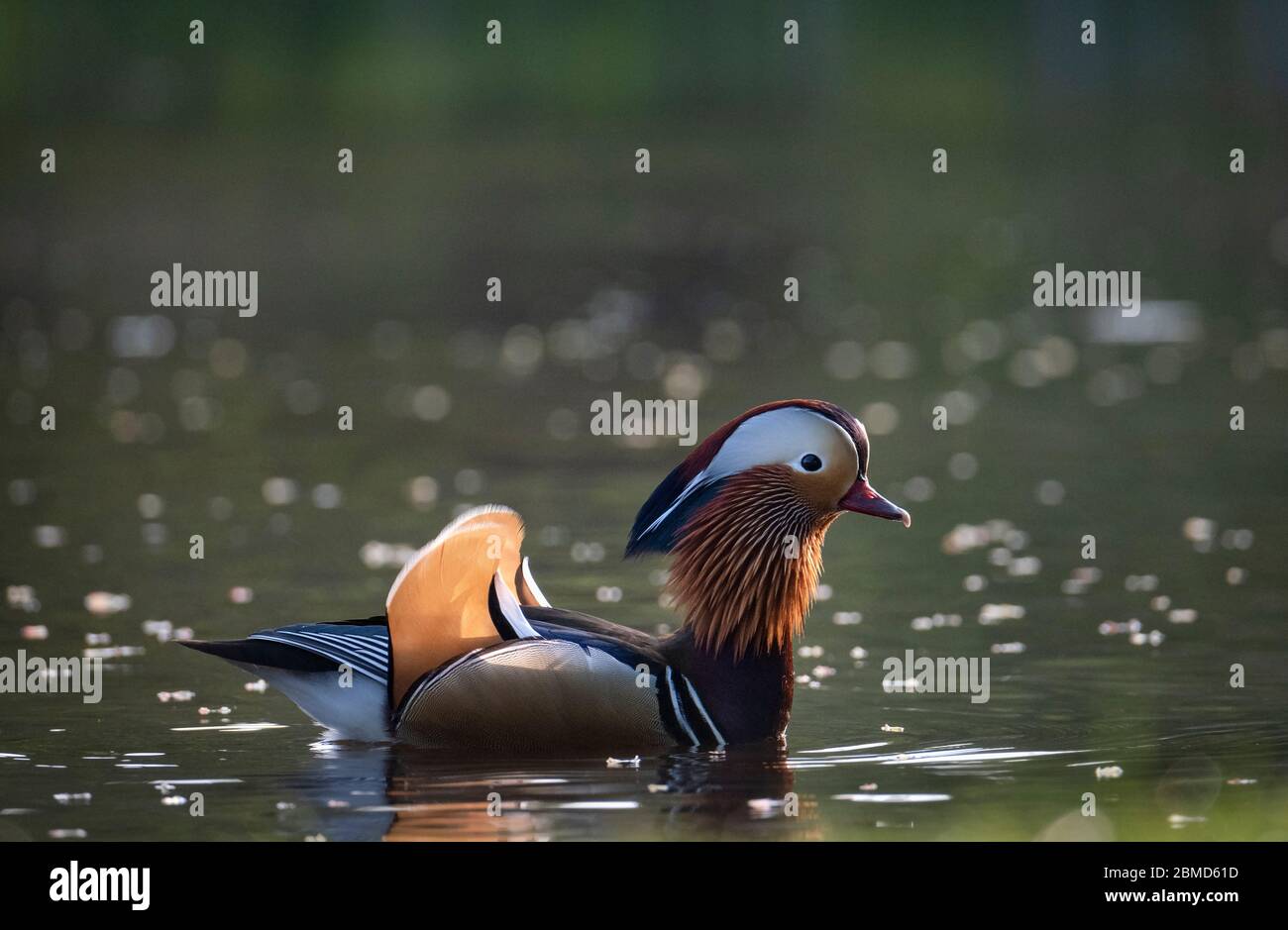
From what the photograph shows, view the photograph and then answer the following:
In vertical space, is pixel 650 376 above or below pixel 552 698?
above

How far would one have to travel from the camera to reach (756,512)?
9.91m

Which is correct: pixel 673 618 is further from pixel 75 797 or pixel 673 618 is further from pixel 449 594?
pixel 75 797

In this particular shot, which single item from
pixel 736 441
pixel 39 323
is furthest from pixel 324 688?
pixel 39 323

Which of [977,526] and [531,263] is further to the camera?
[531,263]

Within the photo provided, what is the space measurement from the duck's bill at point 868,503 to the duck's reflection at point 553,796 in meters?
1.15

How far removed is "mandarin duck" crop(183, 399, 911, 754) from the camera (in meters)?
9.43

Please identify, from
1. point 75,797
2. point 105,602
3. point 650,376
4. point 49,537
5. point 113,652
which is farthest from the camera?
point 650,376

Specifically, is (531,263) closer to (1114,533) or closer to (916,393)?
(916,393)

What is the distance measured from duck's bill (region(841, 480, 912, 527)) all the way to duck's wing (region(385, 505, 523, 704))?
1523 mm

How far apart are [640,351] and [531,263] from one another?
4937 millimetres

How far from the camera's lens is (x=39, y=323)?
23.9 meters

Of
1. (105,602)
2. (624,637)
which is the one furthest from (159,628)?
(624,637)

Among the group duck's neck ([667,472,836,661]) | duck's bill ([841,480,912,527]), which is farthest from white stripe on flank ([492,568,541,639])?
duck's bill ([841,480,912,527])

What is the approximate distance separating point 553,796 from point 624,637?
3.85 feet
